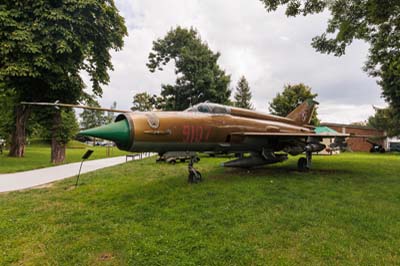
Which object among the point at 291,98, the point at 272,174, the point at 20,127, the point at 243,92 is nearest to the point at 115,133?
the point at 272,174

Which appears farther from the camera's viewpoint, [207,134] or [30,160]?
[30,160]

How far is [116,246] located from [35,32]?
13.4 meters

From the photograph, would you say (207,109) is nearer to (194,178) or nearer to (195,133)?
(195,133)

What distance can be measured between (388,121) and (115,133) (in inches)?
1527

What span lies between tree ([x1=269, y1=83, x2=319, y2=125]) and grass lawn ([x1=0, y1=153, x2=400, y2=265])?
28694 mm

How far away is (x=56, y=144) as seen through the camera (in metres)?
14.0

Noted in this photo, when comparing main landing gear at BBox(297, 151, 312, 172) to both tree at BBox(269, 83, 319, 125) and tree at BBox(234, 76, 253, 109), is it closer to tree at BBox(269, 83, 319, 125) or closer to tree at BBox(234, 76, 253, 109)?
tree at BBox(269, 83, 319, 125)

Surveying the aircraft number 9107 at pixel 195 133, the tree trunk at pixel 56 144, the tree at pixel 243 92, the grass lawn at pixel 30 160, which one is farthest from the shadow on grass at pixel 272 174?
the tree at pixel 243 92

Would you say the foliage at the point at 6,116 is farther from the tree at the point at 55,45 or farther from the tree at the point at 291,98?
the tree at the point at 291,98

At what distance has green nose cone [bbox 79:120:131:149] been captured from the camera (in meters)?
5.14

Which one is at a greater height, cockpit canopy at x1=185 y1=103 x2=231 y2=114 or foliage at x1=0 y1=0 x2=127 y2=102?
foliage at x1=0 y1=0 x2=127 y2=102

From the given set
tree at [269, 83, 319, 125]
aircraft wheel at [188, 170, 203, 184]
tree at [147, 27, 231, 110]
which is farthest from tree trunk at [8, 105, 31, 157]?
tree at [269, 83, 319, 125]

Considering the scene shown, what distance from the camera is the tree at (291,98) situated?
1326 inches

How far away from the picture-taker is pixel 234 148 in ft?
26.7
